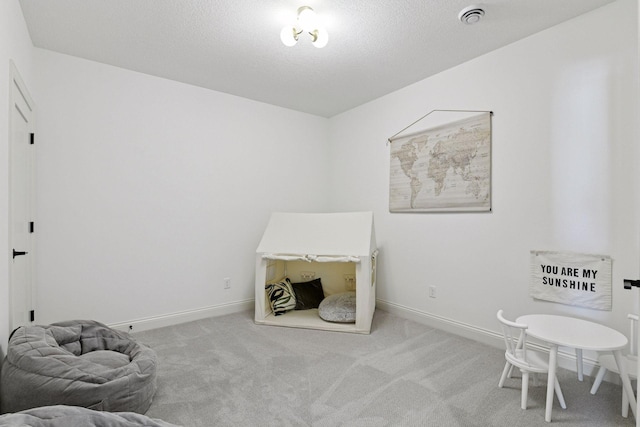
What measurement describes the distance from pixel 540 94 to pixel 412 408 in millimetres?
2465

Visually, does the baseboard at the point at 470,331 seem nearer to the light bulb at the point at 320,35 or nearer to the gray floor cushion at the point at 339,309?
the gray floor cushion at the point at 339,309

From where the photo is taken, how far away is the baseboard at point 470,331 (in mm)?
2242

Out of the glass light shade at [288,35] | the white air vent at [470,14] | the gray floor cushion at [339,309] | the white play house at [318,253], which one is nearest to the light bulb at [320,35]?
the glass light shade at [288,35]

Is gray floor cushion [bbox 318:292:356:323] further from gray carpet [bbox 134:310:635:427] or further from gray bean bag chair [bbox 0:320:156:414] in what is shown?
gray bean bag chair [bbox 0:320:156:414]

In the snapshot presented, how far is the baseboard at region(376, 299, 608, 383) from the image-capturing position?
7.36 feet

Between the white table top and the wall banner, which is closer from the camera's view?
the white table top

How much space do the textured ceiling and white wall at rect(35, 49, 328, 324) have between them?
1.01 feet

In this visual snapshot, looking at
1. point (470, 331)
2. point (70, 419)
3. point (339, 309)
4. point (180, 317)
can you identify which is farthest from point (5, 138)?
point (470, 331)

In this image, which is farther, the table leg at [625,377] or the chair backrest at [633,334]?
the chair backrest at [633,334]

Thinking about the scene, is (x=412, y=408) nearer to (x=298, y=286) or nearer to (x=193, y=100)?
(x=298, y=286)

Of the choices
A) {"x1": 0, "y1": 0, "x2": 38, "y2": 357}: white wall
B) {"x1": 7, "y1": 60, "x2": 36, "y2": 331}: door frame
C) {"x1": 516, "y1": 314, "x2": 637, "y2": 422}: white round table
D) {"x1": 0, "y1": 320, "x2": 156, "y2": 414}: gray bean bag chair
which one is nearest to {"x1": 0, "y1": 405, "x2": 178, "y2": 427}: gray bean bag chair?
{"x1": 0, "y1": 320, "x2": 156, "y2": 414}: gray bean bag chair

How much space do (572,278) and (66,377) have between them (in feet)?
10.4

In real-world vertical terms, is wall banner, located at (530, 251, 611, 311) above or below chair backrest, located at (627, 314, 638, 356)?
above

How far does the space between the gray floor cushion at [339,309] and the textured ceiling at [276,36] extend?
234 cm
